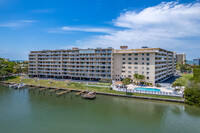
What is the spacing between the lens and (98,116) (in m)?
→ 30.1

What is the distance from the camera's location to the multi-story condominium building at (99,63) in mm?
56719

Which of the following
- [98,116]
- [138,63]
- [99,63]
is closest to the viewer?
[98,116]

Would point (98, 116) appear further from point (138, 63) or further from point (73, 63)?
point (73, 63)

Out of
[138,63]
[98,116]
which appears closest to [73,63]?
[138,63]

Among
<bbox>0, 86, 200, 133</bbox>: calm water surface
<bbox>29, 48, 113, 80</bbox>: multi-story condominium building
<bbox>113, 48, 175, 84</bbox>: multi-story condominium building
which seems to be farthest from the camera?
<bbox>29, 48, 113, 80</bbox>: multi-story condominium building

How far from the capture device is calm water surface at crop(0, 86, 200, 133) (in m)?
24.9

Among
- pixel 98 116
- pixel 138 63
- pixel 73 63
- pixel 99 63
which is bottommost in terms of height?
pixel 98 116

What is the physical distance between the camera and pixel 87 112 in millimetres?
32281

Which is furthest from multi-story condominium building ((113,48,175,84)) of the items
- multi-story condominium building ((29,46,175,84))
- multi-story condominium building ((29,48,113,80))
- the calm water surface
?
the calm water surface

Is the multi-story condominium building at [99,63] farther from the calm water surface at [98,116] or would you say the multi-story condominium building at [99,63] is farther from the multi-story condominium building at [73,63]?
the calm water surface at [98,116]

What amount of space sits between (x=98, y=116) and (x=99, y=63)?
37393mm

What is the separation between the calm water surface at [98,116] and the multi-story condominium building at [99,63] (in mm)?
21756

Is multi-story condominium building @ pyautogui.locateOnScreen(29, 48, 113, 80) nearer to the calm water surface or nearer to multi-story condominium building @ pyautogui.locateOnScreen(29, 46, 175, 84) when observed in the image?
multi-story condominium building @ pyautogui.locateOnScreen(29, 46, 175, 84)

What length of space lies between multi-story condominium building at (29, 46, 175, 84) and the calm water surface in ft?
71.4
